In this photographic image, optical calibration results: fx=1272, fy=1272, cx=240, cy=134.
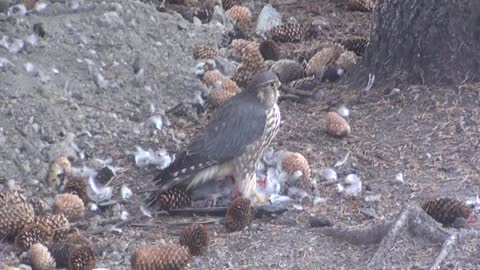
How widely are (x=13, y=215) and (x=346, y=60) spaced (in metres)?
2.75

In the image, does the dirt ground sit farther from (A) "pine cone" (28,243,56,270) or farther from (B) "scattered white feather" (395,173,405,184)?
(A) "pine cone" (28,243,56,270)

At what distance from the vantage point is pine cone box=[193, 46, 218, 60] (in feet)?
27.0

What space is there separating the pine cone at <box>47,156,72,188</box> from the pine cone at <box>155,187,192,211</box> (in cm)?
57

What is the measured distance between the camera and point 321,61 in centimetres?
799

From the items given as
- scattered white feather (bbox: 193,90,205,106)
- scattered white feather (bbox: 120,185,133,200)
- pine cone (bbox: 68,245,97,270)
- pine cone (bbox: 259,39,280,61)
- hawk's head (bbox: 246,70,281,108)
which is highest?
hawk's head (bbox: 246,70,281,108)

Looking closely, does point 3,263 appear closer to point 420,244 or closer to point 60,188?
point 60,188

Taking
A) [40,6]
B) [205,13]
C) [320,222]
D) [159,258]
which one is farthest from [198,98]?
Result: [159,258]

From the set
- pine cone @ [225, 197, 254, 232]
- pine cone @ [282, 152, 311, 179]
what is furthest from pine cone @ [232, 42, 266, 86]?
pine cone @ [225, 197, 254, 232]

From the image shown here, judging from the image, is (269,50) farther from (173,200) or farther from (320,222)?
(320,222)

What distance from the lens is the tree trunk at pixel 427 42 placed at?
725 cm

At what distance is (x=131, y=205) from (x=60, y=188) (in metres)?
0.39

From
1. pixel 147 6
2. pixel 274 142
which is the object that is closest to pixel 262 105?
pixel 274 142

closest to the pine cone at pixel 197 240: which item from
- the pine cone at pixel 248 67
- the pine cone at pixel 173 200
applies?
the pine cone at pixel 173 200

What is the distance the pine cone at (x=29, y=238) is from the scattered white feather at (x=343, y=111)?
2.18 meters
